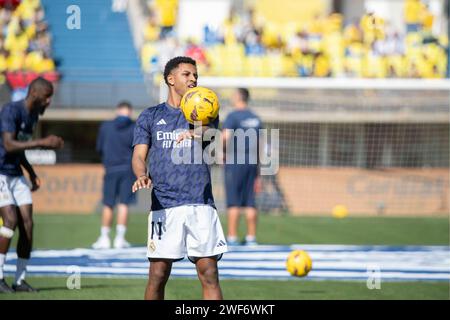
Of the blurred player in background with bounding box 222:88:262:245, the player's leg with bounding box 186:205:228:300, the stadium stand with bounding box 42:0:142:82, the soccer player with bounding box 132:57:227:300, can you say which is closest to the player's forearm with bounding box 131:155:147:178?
the soccer player with bounding box 132:57:227:300

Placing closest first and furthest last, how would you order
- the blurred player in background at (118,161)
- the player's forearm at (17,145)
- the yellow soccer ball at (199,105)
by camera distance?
1. the yellow soccer ball at (199,105)
2. the player's forearm at (17,145)
3. the blurred player in background at (118,161)

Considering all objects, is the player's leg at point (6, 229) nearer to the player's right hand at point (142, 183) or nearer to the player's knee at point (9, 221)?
the player's knee at point (9, 221)

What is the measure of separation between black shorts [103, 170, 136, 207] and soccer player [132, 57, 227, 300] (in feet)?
25.8

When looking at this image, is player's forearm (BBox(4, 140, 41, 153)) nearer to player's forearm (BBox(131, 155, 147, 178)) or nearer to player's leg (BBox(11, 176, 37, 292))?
player's leg (BBox(11, 176, 37, 292))

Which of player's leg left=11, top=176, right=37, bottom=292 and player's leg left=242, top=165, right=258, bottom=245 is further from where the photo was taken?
player's leg left=242, top=165, right=258, bottom=245

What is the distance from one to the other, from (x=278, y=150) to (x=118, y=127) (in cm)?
770

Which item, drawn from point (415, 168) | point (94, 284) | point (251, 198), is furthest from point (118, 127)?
point (415, 168)

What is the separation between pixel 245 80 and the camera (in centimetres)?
1788

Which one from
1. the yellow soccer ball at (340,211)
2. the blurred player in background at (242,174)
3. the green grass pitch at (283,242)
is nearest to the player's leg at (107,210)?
the green grass pitch at (283,242)

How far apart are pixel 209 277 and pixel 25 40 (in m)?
20.6

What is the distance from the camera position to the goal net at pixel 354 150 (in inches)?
892

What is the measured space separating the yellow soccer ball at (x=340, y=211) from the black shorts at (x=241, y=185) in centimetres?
715

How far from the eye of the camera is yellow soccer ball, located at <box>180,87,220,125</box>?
737 centimetres

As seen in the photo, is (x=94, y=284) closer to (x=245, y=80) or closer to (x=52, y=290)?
(x=52, y=290)
